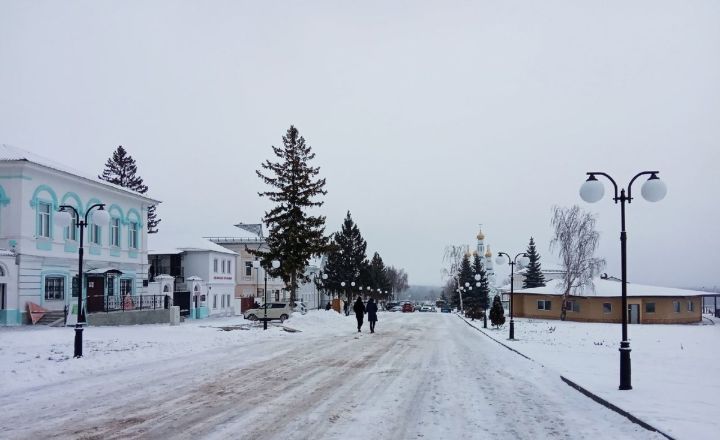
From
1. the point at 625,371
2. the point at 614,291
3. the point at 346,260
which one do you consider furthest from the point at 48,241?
the point at 346,260

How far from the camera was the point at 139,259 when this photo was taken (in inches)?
1642

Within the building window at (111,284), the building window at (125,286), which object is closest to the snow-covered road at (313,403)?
the building window at (111,284)

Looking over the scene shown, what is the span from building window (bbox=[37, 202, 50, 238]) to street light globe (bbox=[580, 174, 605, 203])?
91.8 feet

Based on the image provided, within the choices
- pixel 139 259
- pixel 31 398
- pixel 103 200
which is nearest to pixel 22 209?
pixel 103 200

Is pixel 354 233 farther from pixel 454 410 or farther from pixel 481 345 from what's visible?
pixel 454 410

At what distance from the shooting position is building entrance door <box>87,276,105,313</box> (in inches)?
1393

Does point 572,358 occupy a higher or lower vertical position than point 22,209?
lower

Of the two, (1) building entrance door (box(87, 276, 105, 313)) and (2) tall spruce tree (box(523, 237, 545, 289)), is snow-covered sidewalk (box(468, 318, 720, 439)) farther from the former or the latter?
(2) tall spruce tree (box(523, 237, 545, 289))

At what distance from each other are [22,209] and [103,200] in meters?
7.66

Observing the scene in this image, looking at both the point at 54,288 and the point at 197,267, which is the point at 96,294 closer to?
the point at 54,288

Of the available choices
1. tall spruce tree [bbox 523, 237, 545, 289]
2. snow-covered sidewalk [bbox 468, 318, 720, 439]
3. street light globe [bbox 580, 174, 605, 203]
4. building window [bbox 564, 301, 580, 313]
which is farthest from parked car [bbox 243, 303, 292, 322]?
tall spruce tree [bbox 523, 237, 545, 289]

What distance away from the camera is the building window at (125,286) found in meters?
39.2

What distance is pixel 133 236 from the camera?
41.4 meters

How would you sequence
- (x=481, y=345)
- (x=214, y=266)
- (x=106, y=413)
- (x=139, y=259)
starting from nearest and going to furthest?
(x=106, y=413) < (x=481, y=345) < (x=139, y=259) < (x=214, y=266)
